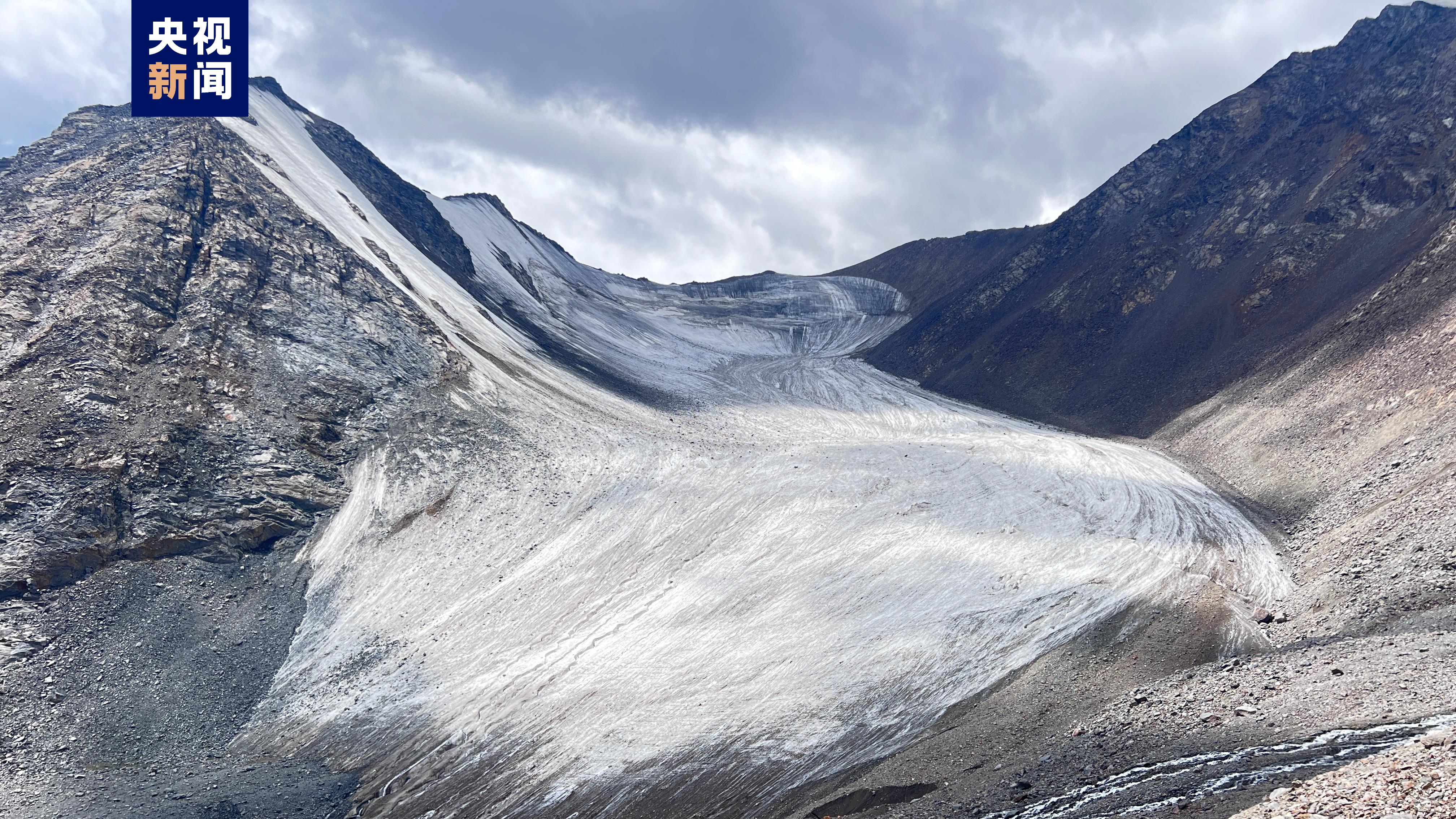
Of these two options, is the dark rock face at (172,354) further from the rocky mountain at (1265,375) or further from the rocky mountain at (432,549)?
the rocky mountain at (1265,375)

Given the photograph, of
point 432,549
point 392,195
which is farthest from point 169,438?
point 392,195

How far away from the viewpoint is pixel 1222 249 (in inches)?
1885

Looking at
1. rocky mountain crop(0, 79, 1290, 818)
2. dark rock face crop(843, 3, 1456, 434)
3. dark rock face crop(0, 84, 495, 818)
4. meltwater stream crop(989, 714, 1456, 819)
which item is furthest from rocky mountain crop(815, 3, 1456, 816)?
dark rock face crop(0, 84, 495, 818)

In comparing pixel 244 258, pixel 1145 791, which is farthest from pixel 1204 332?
pixel 244 258

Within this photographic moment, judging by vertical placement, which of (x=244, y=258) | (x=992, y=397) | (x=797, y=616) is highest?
(x=244, y=258)

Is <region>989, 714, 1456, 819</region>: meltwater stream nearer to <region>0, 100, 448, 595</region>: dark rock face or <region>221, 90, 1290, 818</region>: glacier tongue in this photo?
<region>221, 90, 1290, 818</region>: glacier tongue

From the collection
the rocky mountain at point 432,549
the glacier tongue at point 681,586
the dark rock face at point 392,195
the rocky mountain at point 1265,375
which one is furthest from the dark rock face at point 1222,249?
the dark rock face at point 392,195

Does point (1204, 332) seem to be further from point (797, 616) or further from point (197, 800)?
point (197, 800)

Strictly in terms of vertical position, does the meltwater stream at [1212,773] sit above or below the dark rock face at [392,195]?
below

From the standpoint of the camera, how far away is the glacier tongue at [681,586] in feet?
53.3

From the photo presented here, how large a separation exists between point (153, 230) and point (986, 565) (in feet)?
120

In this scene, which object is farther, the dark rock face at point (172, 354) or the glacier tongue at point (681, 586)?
the dark rock face at point (172, 354)

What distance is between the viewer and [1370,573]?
1714 cm

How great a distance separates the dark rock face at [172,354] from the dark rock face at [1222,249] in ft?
120
